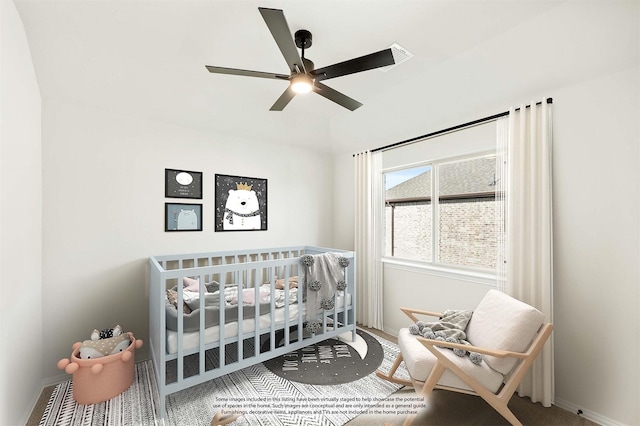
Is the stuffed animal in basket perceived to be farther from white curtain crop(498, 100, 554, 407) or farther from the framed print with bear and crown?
white curtain crop(498, 100, 554, 407)

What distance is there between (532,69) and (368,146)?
1.76m

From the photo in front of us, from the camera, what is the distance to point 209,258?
9.64 feet

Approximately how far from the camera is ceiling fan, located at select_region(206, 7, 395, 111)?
1357 mm

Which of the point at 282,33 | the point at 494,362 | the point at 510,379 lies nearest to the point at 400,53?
the point at 282,33

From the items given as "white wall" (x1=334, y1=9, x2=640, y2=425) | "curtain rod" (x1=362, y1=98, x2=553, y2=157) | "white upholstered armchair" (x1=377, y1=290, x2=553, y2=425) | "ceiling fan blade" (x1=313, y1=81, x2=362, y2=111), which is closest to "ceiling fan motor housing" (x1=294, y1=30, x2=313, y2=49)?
"ceiling fan blade" (x1=313, y1=81, x2=362, y2=111)

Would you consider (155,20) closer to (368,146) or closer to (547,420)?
(368,146)

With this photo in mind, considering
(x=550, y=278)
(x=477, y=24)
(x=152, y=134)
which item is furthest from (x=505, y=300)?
(x=152, y=134)

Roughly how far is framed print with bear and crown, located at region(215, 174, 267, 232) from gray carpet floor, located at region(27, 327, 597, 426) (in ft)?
6.31

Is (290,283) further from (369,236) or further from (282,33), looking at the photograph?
(282,33)

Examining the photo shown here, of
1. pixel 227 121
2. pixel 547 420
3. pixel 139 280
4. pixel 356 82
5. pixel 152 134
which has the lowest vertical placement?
pixel 547 420

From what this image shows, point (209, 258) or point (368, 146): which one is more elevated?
point (368, 146)

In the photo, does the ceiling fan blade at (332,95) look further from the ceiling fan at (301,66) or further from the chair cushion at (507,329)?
the chair cushion at (507,329)

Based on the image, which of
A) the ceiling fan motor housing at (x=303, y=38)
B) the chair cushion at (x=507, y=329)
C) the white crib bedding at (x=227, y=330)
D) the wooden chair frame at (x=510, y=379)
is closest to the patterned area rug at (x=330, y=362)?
the white crib bedding at (x=227, y=330)

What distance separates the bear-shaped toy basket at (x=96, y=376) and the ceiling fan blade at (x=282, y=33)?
2.30 m
